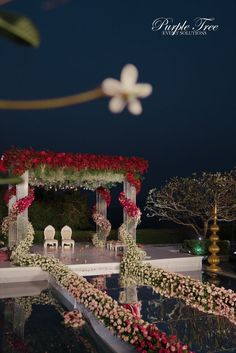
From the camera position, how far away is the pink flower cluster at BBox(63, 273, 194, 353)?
5.14m

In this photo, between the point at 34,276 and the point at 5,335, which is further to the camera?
the point at 34,276

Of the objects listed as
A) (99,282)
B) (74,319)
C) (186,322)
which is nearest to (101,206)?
(99,282)

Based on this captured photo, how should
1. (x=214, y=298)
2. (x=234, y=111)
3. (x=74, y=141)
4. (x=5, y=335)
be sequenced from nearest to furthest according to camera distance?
(x=5, y=335)
(x=214, y=298)
(x=234, y=111)
(x=74, y=141)

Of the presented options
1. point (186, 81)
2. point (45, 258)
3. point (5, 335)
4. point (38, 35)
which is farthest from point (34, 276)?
point (186, 81)

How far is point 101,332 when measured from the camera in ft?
21.9

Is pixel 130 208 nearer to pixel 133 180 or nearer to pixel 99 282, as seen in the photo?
pixel 133 180

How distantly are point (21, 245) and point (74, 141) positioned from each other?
36403 mm

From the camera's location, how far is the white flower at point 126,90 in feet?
2.07

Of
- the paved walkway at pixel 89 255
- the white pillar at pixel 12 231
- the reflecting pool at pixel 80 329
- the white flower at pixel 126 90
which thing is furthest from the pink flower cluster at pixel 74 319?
the white flower at pixel 126 90

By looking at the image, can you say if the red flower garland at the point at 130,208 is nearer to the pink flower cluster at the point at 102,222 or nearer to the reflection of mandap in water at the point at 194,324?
the pink flower cluster at the point at 102,222

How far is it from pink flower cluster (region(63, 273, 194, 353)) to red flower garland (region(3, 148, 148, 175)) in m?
4.00

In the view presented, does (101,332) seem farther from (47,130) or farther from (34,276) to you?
(47,130)

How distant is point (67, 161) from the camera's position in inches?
441

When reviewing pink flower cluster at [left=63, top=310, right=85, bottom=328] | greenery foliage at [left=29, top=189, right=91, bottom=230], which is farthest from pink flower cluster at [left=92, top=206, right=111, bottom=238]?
pink flower cluster at [left=63, top=310, right=85, bottom=328]
